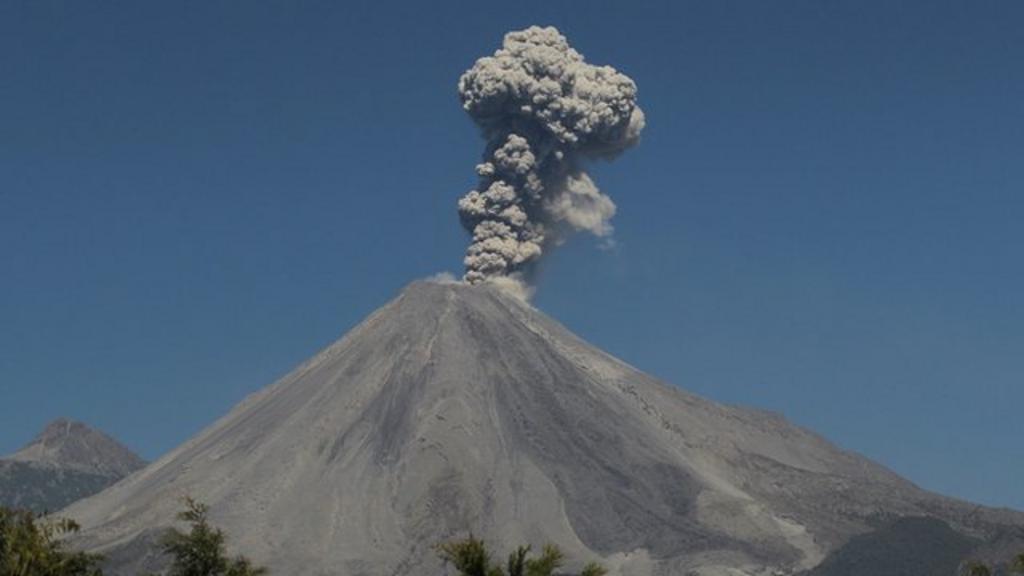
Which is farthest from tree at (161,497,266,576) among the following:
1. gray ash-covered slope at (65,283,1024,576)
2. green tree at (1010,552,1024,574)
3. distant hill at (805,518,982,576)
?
distant hill at (805,518,982,576)

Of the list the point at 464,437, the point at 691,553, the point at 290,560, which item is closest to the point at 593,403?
the point at 464,437

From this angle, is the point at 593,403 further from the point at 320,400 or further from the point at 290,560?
the point at 290,560

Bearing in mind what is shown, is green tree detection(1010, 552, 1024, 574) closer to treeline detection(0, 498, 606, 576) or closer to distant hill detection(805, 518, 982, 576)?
treeline detection(0, 498, 606, 576)

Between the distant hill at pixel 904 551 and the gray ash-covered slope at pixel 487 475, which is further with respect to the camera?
the gray ash-covered slope at pixel 487 475

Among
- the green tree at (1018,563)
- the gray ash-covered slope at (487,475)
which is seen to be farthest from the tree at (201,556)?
the gray ash-covered slope at (487,475)

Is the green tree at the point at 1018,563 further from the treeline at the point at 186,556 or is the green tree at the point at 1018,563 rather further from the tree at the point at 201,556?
the tree at the point at 201,556

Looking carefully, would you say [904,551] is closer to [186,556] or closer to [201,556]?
[186,556]

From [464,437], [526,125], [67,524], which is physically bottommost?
[67,524]
